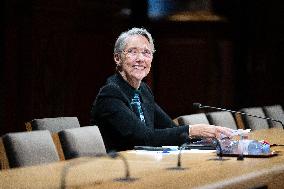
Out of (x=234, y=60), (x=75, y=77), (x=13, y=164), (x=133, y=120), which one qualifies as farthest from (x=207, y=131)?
(x=234, y=60)

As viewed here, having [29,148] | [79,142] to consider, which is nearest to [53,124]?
[79,142]

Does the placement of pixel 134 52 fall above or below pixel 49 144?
above

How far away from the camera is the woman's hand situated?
10.2 feet

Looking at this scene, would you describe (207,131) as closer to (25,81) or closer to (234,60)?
(25,81)

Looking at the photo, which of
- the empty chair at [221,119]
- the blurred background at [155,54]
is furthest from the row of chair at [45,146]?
the blurred background at [155,54]

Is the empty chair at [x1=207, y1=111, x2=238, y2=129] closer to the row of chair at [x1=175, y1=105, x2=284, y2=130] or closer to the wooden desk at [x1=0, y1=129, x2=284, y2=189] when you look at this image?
the row of chair at [x1=175, y1=105, x2=284, y2=130]

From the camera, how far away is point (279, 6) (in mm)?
8797

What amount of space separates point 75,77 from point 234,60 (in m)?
3.08

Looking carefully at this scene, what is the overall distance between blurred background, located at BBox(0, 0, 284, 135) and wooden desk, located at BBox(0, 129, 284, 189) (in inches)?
136

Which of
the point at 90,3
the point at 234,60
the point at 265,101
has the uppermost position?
the point at 90,3

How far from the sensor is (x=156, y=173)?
2.21 metres

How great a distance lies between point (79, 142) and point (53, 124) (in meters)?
0.55

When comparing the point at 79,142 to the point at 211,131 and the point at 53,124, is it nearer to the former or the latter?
the point at 53,124

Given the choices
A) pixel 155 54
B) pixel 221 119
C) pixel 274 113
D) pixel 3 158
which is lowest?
pixel 274 113
